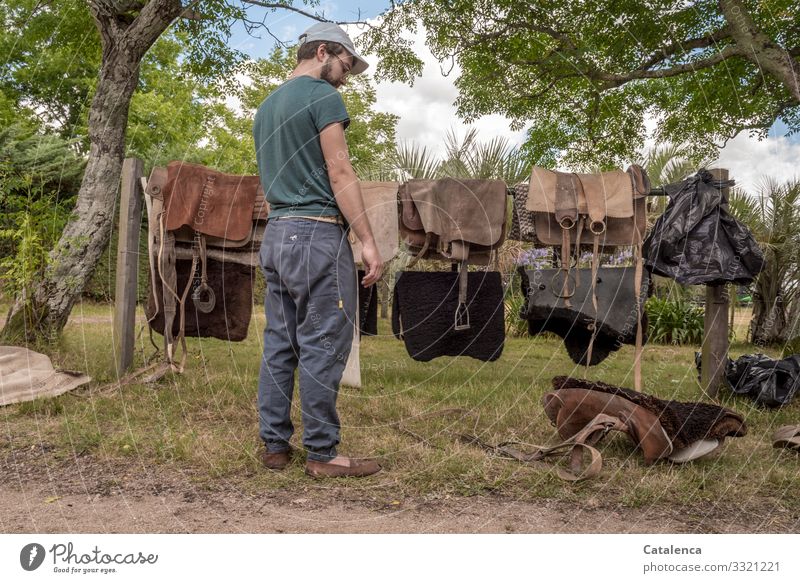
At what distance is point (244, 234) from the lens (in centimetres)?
503

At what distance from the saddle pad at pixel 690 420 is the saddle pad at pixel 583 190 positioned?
1.56m

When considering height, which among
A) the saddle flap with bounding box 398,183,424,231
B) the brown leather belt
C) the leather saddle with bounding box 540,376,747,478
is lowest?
the leather saddle with bounding box 540,376,747,478

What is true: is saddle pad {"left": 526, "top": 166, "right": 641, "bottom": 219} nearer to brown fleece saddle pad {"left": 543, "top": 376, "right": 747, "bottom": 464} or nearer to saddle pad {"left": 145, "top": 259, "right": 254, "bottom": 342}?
brown fleece saddle pad {"left": 543, "top": 376, "right": 747, "bottom": 464}

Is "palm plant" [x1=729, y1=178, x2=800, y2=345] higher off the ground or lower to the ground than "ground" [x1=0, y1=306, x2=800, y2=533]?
higher

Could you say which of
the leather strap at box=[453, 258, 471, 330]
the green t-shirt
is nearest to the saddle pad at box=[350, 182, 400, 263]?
the leather strap at box=[453, 258, 471, 330]

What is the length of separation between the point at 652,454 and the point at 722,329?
7.01ft

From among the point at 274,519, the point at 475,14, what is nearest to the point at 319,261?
the point at 274,519

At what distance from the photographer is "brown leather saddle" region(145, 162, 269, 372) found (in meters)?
4.95

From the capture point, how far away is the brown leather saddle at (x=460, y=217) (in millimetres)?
4840

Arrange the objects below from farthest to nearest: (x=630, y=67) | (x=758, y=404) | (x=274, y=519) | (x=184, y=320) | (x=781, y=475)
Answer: (x=630, y=67), (x=184, y=320), (x=758, y=404), (x=781, y=475), (x=274, y=519)

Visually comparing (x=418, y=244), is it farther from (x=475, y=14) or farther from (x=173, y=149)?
(x=173, y=149)

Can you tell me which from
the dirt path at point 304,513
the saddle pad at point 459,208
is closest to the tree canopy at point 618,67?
the saddle pad at point 459,208

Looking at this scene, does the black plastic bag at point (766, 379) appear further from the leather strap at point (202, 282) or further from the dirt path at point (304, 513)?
the leather strap at point (202, 282)
